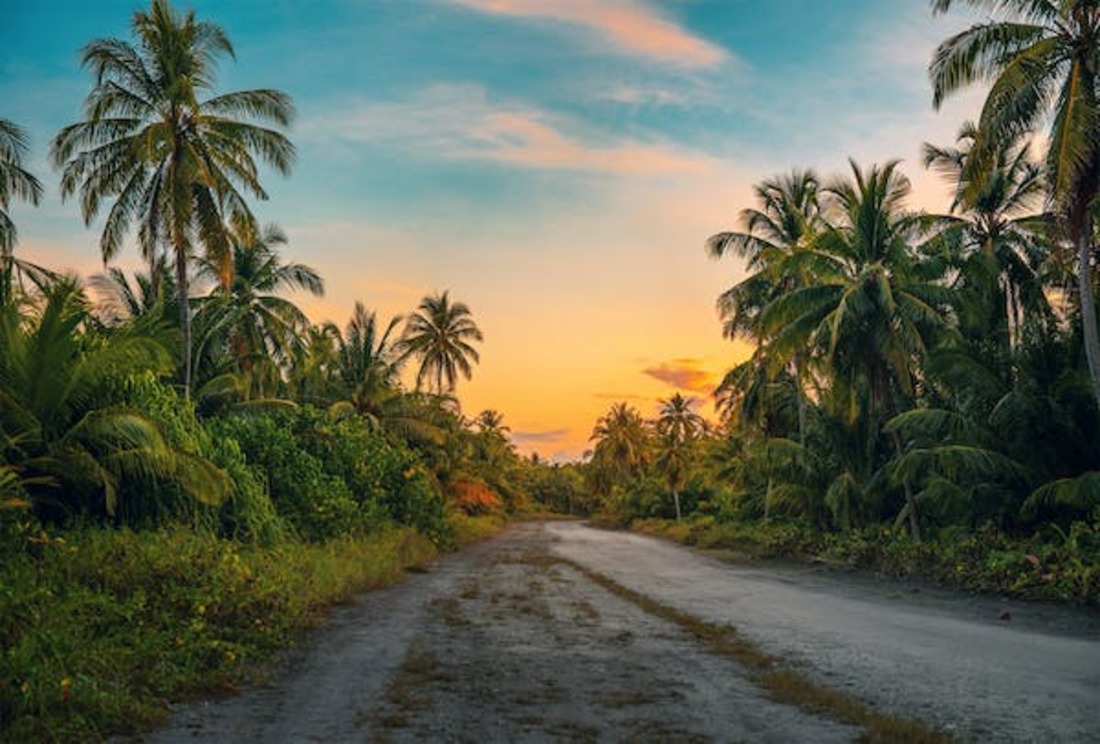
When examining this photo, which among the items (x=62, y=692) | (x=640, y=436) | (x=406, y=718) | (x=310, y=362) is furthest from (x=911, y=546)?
(x=640, y=436)

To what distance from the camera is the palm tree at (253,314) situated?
26578mm

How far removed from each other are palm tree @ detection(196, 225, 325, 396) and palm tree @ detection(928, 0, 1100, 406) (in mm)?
20099

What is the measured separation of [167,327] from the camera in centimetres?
1866

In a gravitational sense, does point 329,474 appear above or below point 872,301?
below

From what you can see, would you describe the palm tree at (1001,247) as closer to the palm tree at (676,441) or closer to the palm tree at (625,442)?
the palm tree at (676,441)

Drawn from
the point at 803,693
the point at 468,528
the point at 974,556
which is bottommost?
the point at 468,528

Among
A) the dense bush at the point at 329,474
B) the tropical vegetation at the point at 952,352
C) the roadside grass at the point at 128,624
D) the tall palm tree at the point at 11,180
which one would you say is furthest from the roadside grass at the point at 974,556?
the tall palm tree at the point at 11,180

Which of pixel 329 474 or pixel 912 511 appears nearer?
pixel 329 474

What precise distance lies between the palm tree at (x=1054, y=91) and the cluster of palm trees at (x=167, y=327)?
13.9m

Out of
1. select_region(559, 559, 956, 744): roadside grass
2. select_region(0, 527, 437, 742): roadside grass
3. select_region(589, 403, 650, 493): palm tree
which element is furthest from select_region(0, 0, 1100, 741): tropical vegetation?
select_region(589, 403, 650, 493): palm tree

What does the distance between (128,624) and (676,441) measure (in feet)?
161

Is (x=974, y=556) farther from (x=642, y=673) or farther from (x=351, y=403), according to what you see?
(x=351, y=403)

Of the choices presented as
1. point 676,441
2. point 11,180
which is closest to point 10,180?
point 11,180

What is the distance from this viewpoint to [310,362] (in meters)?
29.5
